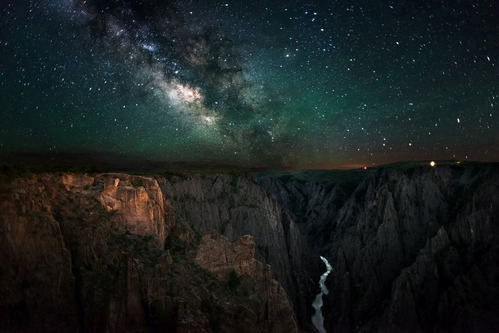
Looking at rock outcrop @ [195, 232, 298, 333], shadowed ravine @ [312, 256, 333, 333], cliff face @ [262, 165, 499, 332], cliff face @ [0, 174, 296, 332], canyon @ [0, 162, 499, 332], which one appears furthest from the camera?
shadowed ravine @ [312, 256, 333, 333]

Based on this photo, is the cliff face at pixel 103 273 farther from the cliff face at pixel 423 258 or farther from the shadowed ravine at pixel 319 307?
the shadowed ravine at pixel 319 307

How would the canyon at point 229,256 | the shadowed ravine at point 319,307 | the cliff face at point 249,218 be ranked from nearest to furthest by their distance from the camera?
the canyon at point 229,256 → the cliff face at point 249,218 → the shadowed ravine at point 319,307

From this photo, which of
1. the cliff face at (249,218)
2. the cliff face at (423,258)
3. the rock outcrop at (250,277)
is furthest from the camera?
the cliff face at (249,218)

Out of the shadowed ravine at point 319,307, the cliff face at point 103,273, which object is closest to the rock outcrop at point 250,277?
the cliff face at point 103,273

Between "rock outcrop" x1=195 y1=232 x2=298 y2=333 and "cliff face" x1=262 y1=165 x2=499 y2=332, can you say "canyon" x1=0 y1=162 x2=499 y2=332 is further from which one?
"cliff face" x1=262 y1=165 x2=499 y2=332

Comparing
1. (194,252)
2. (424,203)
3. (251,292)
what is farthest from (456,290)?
(194,252)

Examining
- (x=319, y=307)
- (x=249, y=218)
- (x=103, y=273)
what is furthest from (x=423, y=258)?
(x=103, y=273)

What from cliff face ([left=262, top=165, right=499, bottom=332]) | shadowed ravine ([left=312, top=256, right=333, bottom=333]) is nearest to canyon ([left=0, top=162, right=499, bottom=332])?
cliff face ([left=262, top=165, right=499, bottom=332])
